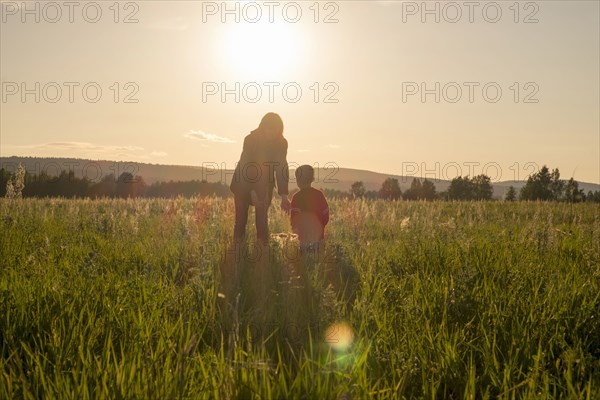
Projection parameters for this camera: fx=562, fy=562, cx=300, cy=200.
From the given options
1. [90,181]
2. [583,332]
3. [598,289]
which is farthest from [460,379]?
[90,181]

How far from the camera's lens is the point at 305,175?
8.43m

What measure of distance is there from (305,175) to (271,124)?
91cm

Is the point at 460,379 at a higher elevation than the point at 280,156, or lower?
lower

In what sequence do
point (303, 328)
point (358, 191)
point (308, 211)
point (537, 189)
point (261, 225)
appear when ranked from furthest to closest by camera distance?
point (537, 189)
point (358, 191)
point (308, 211)
point (261, 225)
point (303, 328)

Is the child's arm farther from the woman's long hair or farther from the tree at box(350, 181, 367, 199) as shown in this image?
the tree at box(350, 181, 367, 199)

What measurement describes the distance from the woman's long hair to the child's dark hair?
1.98ft

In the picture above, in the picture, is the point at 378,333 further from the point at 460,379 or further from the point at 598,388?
the point at 598,388

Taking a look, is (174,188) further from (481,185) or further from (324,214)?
(324,214)

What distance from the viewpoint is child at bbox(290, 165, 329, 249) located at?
8.07m

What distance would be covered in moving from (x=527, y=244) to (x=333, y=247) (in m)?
2.33

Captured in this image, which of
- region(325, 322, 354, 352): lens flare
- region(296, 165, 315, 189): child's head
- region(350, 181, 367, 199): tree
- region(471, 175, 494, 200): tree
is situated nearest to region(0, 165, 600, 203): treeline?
region(471, 175, 494, 200): tree

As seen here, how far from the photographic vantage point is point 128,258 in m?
6.38

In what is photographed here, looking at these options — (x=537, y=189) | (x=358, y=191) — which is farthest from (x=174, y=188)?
(x=358, y=191)

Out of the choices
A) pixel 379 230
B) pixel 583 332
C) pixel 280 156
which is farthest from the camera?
pixel 379 230
